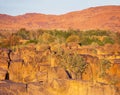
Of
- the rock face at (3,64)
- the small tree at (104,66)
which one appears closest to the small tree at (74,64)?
the small tree at (104,66)

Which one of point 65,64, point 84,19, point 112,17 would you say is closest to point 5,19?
point 84,19

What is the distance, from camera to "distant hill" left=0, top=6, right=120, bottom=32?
7144 cm

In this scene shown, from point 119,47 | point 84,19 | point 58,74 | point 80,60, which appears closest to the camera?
point 58,74

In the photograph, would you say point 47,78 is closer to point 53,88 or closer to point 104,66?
point 53,88

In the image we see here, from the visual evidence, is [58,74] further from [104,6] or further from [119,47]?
[104,6]

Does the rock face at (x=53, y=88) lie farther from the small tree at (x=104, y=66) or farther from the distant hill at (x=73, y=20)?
the distant hill at (x=73, y=20)

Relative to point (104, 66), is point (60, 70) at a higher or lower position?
higher

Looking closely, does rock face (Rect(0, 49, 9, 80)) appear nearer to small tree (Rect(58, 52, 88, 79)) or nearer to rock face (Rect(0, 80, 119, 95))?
rock face (Rect(0, 80, 119, 95))

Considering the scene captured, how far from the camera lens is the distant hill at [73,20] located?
2813 inches

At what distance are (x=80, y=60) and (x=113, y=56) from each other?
4.41 m

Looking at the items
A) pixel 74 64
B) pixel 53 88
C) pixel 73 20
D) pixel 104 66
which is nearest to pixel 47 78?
pixel 53 88

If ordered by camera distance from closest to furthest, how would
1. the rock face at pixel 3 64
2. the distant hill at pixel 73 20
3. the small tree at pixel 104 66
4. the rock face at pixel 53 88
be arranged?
1. the rock face at pixel 53 88
2. the rock face at pixel 3 64
3. the small tree at pixel 104 66
4. the distant hill at pixel 73 20

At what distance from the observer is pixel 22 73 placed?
19.4 meters

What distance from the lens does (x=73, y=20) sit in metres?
78.8
